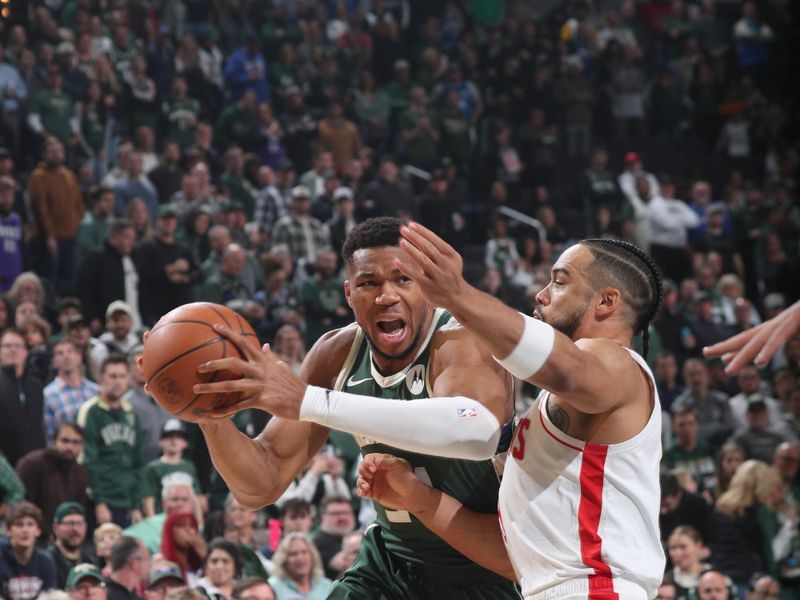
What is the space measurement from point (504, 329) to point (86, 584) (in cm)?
504

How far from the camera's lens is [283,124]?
59.3 ft

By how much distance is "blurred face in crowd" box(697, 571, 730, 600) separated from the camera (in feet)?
30.9

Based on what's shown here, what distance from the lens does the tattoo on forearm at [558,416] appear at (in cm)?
424

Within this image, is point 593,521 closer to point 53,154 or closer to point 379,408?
point 379,408

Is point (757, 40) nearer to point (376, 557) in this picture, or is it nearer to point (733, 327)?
point (733, 327)

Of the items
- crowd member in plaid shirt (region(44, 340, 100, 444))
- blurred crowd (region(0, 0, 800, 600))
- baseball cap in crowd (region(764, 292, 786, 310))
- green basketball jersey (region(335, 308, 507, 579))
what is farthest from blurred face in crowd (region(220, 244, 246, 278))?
green basketball jersey (region(335, 308, 507, 579))

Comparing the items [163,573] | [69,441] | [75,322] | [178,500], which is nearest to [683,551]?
[178,500]

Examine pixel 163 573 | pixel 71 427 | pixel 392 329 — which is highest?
pixel 392 329

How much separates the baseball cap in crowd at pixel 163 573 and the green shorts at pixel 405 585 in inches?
145

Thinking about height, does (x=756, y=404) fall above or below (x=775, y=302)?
below

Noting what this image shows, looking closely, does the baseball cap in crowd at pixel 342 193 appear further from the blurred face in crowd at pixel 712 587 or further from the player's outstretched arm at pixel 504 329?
the player's outstretched arm at pixel 504 329

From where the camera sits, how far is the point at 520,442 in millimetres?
4441

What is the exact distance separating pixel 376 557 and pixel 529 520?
3.31 feet

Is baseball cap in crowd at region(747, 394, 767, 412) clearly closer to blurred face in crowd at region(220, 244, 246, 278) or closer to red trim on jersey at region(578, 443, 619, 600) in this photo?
blurred face in crowd at region(220, 244, 246, 278)
